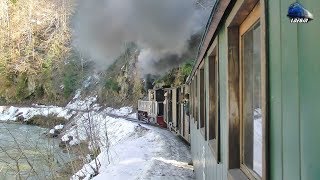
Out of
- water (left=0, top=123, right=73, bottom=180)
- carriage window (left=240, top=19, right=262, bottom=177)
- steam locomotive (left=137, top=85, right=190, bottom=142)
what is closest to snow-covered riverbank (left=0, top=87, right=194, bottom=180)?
steam locomotive (left=137, top=85, right=190, bottom=142)

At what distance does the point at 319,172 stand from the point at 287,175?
0.33 metres

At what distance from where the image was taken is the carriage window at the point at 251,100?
219cm

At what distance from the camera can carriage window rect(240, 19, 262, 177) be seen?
2.19m

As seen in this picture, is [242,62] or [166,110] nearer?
Result: [242,62]

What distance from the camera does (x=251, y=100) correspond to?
246 cm

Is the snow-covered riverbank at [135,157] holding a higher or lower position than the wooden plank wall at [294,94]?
lower

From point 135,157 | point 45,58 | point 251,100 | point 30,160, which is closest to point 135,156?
point 135,157

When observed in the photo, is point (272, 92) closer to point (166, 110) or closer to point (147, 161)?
point (147, 161)

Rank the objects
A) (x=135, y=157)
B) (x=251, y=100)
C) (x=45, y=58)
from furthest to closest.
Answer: (x=45, y=58) < (x=135, y=157) < (x=251, y=100)

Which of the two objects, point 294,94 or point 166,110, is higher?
point 294,94

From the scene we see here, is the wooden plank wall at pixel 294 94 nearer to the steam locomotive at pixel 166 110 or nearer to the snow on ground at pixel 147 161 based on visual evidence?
the snow on ground at pixel 147 161

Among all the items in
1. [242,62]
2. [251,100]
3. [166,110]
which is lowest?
[166,110]

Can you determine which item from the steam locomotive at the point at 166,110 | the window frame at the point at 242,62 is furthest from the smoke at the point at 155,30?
the window frame at the point at 242,62

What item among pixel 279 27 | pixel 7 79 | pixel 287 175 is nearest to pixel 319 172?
pixel 287 175
